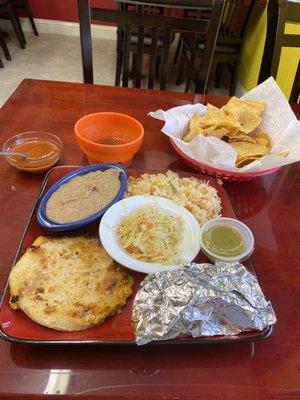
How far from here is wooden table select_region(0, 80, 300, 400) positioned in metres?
0.57

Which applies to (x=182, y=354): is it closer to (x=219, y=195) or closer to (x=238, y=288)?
(x=238, y=288)

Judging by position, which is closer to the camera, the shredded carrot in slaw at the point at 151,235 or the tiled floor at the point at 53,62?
the shredded carrot in slaw at the point at 151,235

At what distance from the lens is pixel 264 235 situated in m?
0.88

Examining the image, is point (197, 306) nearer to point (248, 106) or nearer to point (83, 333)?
point (83, 333)

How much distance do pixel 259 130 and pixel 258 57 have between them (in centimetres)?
227

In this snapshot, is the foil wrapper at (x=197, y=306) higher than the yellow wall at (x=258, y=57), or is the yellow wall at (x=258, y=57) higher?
the foil wrapper at (x=197, y=306)

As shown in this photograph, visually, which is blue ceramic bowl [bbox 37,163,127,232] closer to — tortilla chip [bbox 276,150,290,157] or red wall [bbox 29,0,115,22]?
tortilla chip [bbox 276,150,290,157]

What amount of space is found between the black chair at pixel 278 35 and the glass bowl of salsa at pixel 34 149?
1.04 m

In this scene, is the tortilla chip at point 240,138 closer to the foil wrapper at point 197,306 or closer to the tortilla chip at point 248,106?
the tortilla chip at point 248,106

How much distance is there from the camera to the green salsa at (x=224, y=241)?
2.49 feet

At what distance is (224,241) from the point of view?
79cm

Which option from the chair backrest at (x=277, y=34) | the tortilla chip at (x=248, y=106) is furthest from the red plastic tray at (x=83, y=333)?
the chair backrest at (x=277, y=34)

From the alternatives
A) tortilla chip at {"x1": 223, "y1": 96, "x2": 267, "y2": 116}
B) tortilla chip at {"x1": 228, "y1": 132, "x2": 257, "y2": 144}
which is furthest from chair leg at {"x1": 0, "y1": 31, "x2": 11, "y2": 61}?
tortilla chip at {"x1": 228, "y1": 132, "x2": 257, "y2": 144}

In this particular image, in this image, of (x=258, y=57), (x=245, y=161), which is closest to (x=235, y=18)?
(x=258, y=57)
